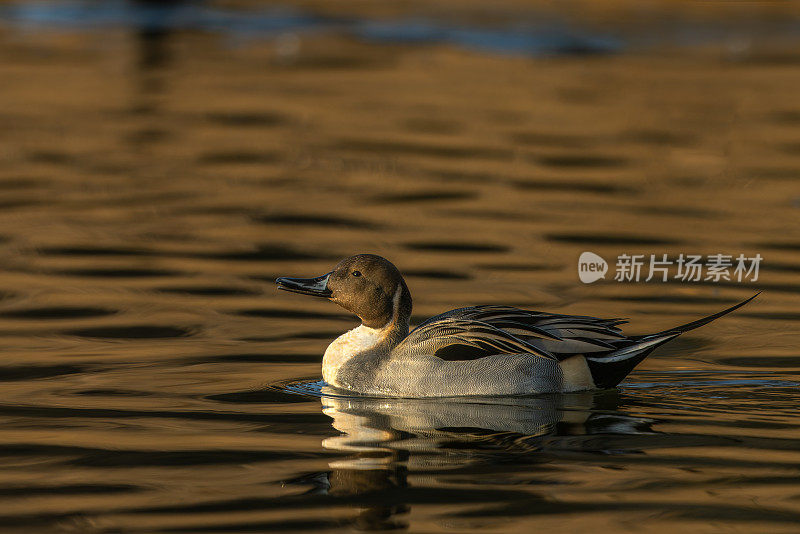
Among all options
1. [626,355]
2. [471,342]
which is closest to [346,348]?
[471,342]

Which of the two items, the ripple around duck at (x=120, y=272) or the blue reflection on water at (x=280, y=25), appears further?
the blue reflection on water at (x=280, y=25)

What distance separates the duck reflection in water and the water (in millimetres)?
22

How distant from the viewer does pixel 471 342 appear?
7719mm

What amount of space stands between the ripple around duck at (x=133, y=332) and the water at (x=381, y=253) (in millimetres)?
26

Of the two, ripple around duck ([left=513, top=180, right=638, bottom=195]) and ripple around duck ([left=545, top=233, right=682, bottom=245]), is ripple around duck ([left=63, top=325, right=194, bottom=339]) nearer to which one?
ripple around duck ([left=545, top=233, right=682, bottom=245])

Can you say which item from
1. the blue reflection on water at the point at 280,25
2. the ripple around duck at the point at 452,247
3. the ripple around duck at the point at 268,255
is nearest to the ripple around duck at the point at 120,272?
the ripple around duck at the point at 268,255

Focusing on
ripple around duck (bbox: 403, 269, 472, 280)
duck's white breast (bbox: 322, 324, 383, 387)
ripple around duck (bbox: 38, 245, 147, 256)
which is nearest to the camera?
duck's white breast (bbox: 322, 324, 383, 387)

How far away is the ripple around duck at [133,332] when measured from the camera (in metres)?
9.20

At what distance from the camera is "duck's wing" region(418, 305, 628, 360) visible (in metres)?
7.78

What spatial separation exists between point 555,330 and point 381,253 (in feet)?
12.5

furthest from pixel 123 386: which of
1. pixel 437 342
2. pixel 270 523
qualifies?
pixel 270 523

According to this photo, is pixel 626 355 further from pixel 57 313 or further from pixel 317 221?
pixel 317 221

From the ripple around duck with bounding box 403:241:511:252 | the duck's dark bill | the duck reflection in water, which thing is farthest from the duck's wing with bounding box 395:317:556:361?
the ripple around duck with bounding box 403:241:511:252

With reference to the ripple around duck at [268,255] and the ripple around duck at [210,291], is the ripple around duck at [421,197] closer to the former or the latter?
the ripple around duck at [268,255]
